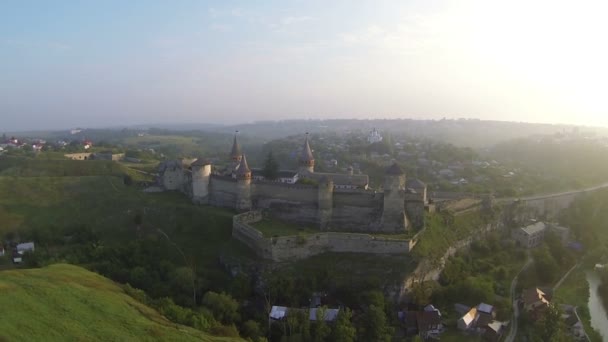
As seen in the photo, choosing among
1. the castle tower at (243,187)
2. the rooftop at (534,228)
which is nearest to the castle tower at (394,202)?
the castle tower at (243,187)

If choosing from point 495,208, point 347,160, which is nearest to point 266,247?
point 495,208

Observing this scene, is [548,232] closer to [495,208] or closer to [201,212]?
[495,208]

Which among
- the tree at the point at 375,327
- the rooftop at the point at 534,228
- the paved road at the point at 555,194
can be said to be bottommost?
the tree at the point at 375,327

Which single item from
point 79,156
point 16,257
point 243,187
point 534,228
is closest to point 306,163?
point 243,187

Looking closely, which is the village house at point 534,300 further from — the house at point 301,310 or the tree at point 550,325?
the house at point 301,310

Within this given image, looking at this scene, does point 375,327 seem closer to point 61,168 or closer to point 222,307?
Answer: point 222,307

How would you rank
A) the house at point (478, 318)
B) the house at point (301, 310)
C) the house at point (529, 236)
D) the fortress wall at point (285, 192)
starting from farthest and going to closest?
the house at point (529, 236)
the fortress wall at point (285, 192)
the house at point (478, 318)
the house at point (301, 310)

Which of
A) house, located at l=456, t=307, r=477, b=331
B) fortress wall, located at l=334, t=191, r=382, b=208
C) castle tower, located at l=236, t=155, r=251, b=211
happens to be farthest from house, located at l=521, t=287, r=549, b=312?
castle tower, located at l=236, t=155, r=251, b=211
